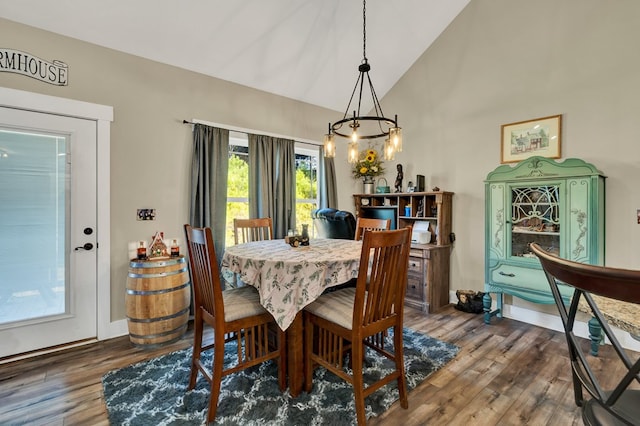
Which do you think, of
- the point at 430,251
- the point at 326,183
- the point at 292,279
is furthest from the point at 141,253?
the point at 430,251

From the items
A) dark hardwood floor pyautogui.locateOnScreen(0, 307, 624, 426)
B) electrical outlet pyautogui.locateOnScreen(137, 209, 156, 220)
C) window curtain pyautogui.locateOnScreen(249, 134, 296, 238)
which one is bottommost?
dark hardwood floor pyautogui.locateOnScreen(0, 307, 624, 426)

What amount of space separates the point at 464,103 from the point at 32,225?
4446 millimetres

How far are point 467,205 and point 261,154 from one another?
2.52 meters

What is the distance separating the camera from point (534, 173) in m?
2.81

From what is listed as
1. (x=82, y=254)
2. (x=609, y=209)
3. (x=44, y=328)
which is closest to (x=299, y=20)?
(x=82, y=254)

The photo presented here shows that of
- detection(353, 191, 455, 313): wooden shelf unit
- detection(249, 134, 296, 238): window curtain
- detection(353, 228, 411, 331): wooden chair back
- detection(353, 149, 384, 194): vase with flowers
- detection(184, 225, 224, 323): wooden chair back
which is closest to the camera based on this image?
detection(353, 228, 411, 331): wooden chair back

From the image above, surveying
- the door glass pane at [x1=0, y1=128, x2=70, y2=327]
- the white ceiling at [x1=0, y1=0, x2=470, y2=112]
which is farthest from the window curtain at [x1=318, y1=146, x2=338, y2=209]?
the door glass pane at [x1=0, y1=128, x2=70, y2=327]

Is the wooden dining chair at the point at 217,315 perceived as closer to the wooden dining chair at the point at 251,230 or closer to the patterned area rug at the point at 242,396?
the patterned area rug at the point at 242,396

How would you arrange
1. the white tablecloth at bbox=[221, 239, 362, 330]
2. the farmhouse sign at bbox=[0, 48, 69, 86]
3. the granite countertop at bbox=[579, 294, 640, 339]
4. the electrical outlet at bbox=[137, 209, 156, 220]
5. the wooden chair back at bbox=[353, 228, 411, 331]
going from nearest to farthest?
the granite countertop at bbox=[579, 294, 640, 339] < the wooden chair back at bbox=[353, 228, 411, 331] < the white tablecloth at bbox=[221, 239, 362, 330] < the farmhouse sign at bbox=[0, 48, 69, 86] < the electrical outlet at bbox=[137, 209, 156, 220]

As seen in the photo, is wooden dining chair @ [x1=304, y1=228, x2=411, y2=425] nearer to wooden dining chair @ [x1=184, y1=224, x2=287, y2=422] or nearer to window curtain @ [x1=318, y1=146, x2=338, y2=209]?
wooden dining chair @ [x1=184, y1=224, x2=287, y2=422]

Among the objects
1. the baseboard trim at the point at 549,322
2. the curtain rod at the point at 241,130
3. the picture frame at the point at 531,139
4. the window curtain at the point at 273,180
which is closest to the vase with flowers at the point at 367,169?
the curtain rod at the point at 241,130

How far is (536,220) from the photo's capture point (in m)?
2.87

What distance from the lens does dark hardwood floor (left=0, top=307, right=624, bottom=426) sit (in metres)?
1.74

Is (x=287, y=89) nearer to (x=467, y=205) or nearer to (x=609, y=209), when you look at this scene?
(x=467, y=205)
